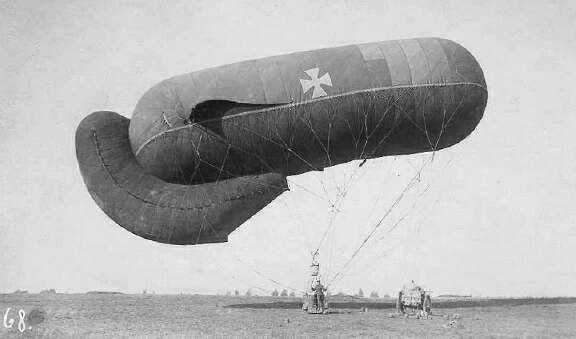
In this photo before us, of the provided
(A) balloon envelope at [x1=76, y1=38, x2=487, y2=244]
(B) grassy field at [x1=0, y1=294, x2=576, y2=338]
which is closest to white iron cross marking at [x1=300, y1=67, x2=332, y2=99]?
(A) balloon envelope at [x1=76, y1=38, x2=487, y2=244]

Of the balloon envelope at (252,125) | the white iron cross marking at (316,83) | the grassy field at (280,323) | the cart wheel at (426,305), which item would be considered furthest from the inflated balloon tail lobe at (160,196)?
the cart wheel at (426,305)

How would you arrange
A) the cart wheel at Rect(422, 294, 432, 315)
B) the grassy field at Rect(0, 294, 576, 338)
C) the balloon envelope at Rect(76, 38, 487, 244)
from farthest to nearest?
the cart wheel at Rect(422, 294, 432, 315) < the balloon envelope at Rect(76, 38, 487, 244) < the grassy field at Rect(0, 294, 576, 338)

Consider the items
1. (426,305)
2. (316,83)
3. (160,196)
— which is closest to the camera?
(316,83)

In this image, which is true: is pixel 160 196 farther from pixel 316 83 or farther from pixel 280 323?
pixel 316 83

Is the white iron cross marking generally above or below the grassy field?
above

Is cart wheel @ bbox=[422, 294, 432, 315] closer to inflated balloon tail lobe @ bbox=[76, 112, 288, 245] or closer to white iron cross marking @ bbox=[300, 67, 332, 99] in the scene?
inflated balloon tail lobe @ bbox=[76, 112, 288, 245]

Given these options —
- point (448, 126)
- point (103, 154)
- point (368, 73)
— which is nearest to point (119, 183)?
point (103, 154)

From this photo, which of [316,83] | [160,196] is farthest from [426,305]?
[160,196]

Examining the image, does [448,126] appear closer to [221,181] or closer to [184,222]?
[221,181]

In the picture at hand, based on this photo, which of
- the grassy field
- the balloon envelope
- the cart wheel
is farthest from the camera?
the cart wheel
